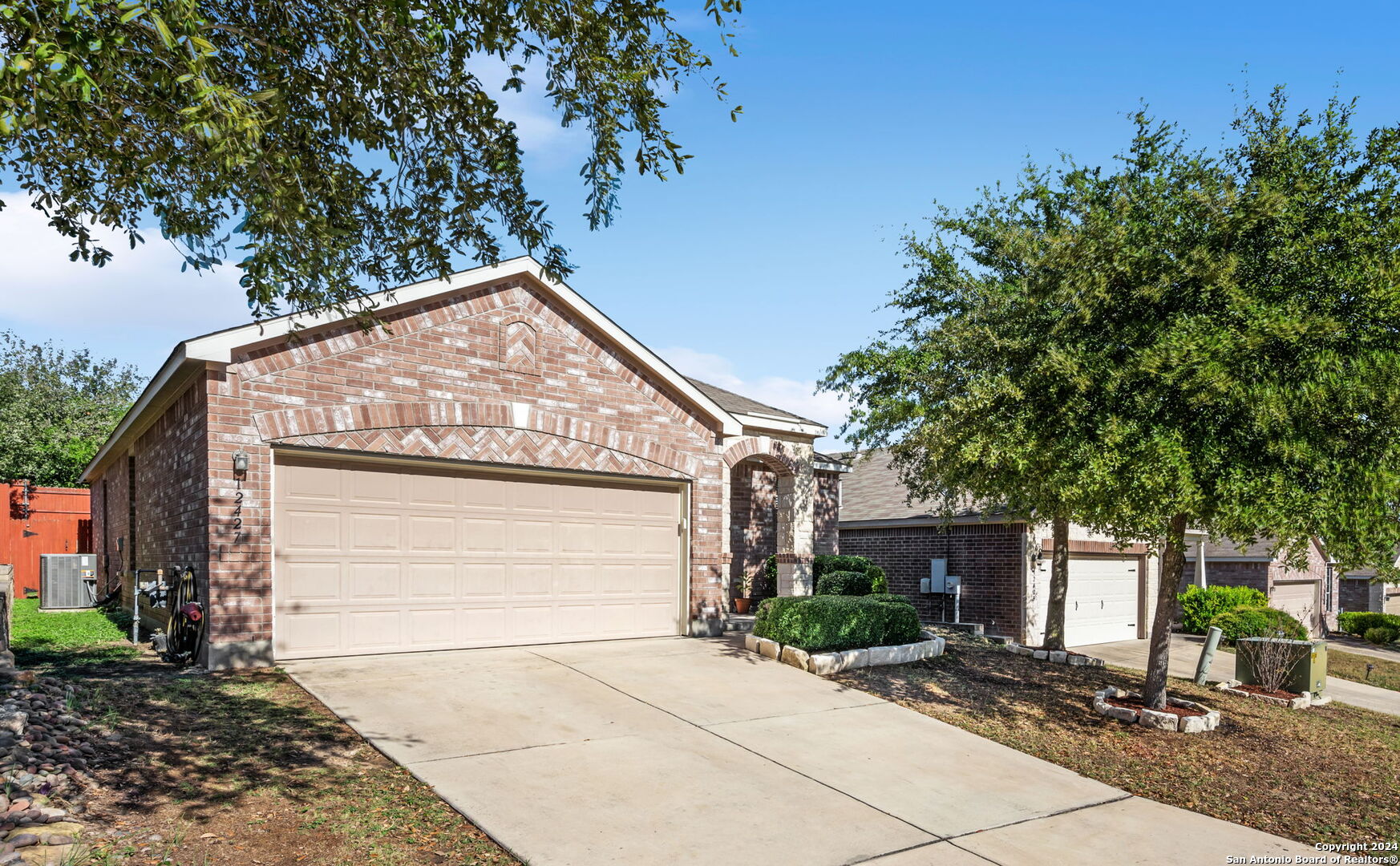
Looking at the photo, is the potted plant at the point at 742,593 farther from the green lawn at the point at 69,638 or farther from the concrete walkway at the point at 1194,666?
the green lawn at the point at 69,638

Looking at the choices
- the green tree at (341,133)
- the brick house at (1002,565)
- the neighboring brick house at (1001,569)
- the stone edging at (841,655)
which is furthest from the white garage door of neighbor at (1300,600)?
the green tree at (341,133)

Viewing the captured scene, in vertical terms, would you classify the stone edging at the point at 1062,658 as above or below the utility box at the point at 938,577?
below

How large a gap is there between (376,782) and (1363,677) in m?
18.7

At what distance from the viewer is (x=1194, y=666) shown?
16172 mm

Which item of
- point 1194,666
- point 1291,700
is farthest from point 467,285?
point 1194,666

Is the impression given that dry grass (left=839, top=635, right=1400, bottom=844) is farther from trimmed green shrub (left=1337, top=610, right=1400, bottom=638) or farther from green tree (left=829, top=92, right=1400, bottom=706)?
trimmed green shrub (left=1337, top=610, right=1400, bottom=638)

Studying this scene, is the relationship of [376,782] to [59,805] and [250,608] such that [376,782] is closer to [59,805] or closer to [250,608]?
[59,805]

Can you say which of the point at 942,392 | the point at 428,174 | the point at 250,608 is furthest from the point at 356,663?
the point at 942,392

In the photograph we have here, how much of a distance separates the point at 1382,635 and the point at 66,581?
1368 inches

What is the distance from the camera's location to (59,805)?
548 cm

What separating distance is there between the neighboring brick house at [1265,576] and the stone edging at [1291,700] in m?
9.82

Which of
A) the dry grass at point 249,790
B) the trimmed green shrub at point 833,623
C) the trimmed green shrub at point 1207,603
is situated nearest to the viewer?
the dry grass at point 249,790

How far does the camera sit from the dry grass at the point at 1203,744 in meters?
7.60

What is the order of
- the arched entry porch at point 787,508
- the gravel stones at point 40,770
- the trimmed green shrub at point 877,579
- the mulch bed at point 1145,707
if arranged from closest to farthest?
the gravel stones at point 40,770, the mulch bed at point 1145,707, the arched entry porch at point 787,508, the trimmed green shrub at point 877,579
